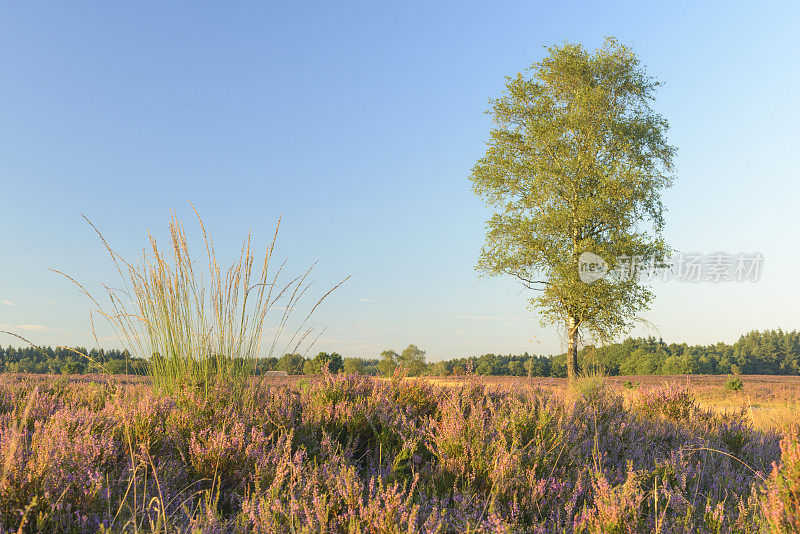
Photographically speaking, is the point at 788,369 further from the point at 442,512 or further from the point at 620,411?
the point at 442,512

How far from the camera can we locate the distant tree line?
5773 mm

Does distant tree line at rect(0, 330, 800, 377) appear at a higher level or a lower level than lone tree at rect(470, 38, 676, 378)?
lower

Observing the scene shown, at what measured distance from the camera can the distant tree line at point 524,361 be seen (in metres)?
5.77

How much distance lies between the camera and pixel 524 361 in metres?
41.0

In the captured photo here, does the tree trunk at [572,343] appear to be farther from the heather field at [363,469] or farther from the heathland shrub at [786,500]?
the heathland shrub at [786,500]

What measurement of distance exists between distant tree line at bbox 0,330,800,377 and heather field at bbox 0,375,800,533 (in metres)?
0.68

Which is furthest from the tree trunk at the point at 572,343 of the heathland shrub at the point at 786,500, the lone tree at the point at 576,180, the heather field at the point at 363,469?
the heathland shrub at the point at 786,500

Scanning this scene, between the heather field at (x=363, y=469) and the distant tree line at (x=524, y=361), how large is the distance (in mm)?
683

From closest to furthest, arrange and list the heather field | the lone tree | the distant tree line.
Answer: the heather field → the distant tree line → the lone tree

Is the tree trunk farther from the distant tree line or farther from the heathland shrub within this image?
the heathland shrub

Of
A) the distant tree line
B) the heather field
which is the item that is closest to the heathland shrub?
the heather field

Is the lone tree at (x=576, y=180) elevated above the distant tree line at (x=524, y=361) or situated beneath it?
elevated above

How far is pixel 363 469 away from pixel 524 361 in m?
39.7

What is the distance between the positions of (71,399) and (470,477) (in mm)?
4674
